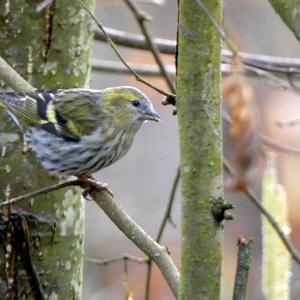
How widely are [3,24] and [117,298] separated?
4739mm

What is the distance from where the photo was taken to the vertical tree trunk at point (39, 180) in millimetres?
3211

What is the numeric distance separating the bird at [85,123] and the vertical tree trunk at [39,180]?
28cm

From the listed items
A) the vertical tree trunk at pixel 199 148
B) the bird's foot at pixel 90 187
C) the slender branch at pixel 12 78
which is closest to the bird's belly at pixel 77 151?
the bird's foot at pixel 90 187

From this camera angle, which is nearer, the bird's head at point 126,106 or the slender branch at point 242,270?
the slender branch at point 242,270

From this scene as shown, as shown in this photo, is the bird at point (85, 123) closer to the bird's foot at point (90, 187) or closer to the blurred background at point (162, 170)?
the bird's foot at point (90, 187)

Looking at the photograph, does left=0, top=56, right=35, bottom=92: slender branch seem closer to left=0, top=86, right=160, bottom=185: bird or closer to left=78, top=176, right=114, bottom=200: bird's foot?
left=78, top=176, right=114, bottom=200: bird's foot

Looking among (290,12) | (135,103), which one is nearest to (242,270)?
(290,12)

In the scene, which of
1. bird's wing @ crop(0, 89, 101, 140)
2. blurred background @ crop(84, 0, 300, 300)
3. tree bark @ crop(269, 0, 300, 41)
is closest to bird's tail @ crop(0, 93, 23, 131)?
bird's wing @ crop(0, 89, 101, 140)

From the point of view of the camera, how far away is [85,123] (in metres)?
4.02

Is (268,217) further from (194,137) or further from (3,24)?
(3,24)

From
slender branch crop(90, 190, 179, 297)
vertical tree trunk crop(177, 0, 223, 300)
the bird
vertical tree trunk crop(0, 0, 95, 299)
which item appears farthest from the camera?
the bird

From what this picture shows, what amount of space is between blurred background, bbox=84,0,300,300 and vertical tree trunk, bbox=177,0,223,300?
5031 mm

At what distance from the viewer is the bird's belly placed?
3551 millimetres

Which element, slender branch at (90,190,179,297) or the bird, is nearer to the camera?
slender branch at (90,190,179,297)
